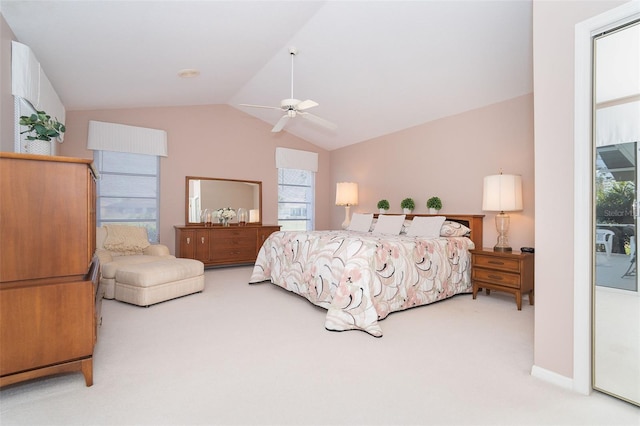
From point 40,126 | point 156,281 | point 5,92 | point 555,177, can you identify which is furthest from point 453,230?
point 5,92

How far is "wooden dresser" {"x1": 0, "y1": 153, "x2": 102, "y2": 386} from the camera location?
5.48 ft

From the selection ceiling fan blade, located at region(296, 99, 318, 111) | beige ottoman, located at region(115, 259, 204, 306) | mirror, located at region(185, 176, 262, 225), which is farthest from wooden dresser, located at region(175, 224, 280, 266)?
ceiling fan blade, located at region(296, 99, 318, 111)

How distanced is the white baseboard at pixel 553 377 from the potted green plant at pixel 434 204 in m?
3.18

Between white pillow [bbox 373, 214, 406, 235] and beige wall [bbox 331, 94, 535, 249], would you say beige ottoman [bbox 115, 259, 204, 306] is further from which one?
beige wall [bbox 331, 94, 535, 249]

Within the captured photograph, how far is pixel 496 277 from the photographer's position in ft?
12.2

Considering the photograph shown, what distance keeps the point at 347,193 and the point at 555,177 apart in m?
4.69

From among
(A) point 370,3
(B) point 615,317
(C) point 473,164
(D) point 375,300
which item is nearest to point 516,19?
(A) point 370,3

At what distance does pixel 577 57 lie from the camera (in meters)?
1.87

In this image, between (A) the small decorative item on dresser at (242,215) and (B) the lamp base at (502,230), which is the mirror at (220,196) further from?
(B) the lamp base at (502,230)

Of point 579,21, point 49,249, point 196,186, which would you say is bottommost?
point 49,249

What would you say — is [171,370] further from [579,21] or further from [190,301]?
[579,21]

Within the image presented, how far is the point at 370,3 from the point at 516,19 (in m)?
1.35

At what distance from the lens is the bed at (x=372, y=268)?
9.86 ft

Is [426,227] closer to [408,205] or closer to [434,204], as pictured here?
[434,204]
